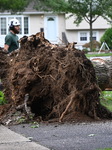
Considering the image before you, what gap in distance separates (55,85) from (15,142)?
239 centimetres

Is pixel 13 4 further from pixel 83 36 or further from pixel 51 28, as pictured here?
pixel 83 36

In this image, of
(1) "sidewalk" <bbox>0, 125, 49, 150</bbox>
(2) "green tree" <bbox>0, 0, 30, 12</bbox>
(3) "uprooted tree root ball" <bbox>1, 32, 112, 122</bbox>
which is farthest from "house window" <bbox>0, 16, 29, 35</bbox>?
(1) "sidewalk" <bbox>0, 125, 49, 150</bbox>

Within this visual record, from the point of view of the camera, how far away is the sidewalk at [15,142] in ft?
23.1

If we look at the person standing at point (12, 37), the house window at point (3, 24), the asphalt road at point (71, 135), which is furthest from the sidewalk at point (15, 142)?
the house window at point (3, 24)

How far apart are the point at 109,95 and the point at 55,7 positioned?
30.0 meters

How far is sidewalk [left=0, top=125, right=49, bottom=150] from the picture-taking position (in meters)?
7.04

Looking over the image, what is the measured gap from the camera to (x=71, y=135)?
7.98 metres

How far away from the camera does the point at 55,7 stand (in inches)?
1721

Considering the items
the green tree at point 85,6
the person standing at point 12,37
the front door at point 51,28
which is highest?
the green tree at point 85,6

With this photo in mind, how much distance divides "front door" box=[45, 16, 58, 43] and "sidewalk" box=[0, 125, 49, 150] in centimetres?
4476

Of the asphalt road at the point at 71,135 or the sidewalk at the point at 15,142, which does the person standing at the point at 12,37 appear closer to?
the asphalt road at the point at 71,135

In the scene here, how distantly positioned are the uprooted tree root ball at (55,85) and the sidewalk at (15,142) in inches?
60.1

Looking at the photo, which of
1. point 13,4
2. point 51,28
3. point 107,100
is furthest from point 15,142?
point 51,28

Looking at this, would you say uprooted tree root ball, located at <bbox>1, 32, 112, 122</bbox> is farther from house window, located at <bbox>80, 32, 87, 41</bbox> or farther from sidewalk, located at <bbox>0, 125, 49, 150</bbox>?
house window, located at <bbox>80, 32, 87, 41</bbox>
